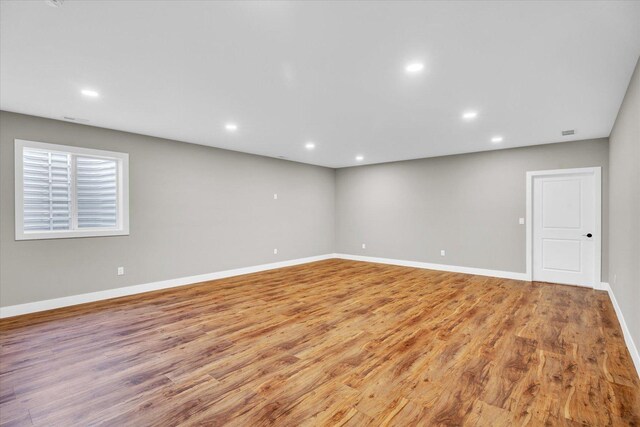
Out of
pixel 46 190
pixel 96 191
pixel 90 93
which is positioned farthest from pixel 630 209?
pixel 46 190

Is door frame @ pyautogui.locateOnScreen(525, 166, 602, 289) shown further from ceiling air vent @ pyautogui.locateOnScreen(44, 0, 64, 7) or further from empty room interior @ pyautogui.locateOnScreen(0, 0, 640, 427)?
ceiling air vent @ pyautogui.locateOnScreen(44, 0, 64, 7)

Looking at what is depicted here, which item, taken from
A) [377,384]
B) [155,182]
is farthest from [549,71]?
[155,182]

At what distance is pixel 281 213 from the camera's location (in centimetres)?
724

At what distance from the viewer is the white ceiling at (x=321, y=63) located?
1.96 metres

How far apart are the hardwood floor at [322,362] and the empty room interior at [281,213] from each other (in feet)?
0.08

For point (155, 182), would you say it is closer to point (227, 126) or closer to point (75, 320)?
point (227, 126)

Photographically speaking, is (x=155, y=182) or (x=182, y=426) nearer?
(x=182, y=426)

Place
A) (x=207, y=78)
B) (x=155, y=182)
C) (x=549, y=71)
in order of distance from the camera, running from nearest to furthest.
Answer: (x=549, y=71)
(x=207, y=78)
(x=155, y=182)

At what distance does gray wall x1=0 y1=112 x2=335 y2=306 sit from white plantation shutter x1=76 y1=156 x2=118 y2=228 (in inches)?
9.3

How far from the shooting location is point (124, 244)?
4.77m

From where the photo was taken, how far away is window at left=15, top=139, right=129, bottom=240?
13.1ft

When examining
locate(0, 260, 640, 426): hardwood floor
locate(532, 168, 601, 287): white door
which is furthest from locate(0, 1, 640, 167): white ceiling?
locate(0, 260, 640, 426): hardwood floor

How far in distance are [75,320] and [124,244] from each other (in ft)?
4.46

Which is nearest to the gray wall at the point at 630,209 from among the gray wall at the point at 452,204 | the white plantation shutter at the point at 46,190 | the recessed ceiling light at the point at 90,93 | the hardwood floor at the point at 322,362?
the hardwood floor at the point at 322,362
